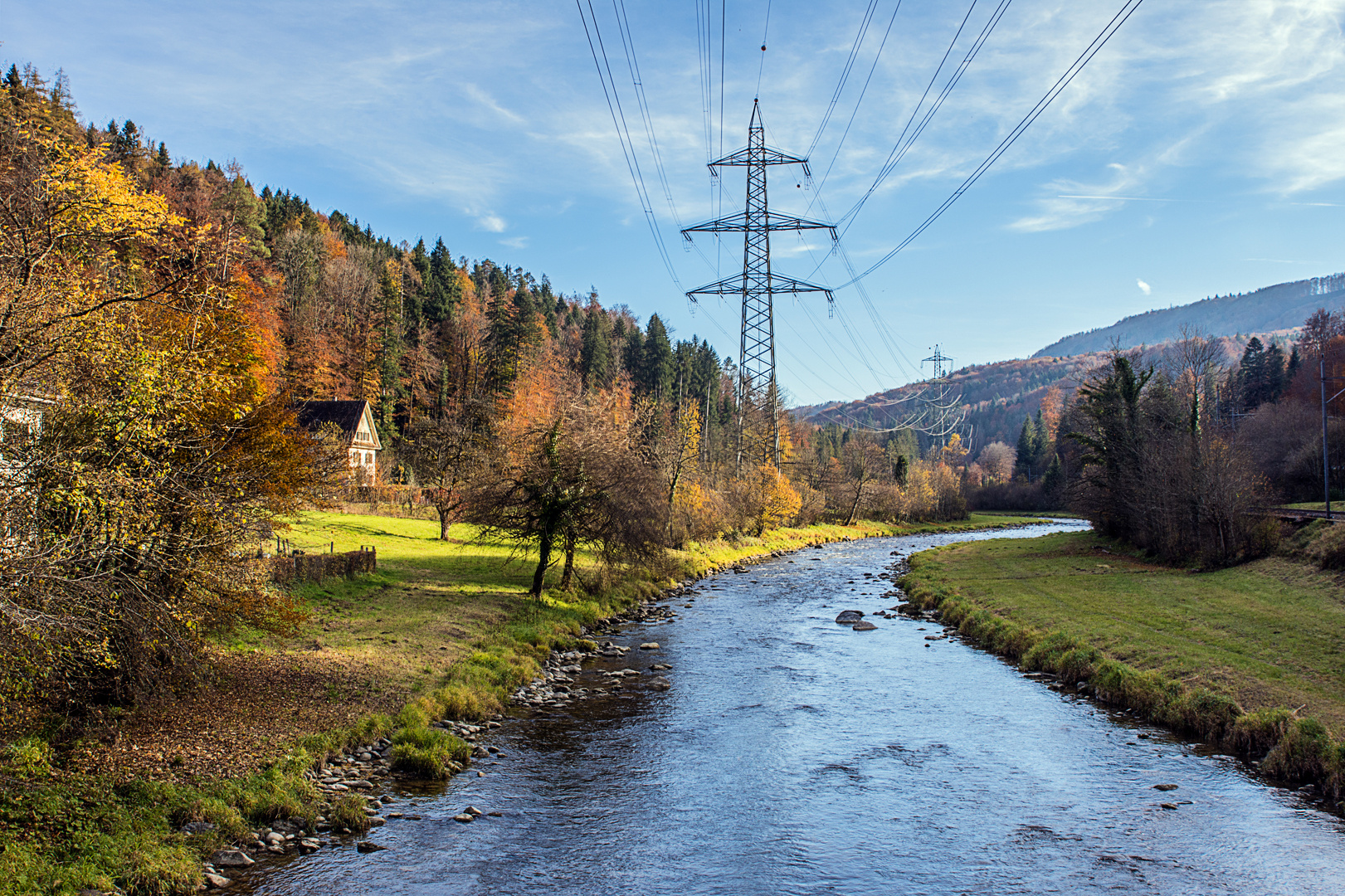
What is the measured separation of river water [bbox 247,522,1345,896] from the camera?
1057 cm

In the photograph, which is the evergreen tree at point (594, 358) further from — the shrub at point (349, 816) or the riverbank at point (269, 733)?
the shrub at point (349, 816)

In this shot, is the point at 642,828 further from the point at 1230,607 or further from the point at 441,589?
the point at 1230,607

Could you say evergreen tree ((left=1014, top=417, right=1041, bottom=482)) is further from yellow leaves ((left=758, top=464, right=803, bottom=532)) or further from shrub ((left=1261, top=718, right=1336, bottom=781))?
shrub ((left=1261, top=718, right=1336, bottom=781))

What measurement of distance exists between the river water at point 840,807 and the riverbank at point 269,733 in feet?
4.30

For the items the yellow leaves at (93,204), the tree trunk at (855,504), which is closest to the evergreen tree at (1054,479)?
the tree trunk at (855,504)

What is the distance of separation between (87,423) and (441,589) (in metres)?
19.4

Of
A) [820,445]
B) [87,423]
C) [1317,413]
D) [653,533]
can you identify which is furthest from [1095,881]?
[820,445]

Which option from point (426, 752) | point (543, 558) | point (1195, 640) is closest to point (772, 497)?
point (543, 558)

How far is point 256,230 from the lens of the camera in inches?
2712

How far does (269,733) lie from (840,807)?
409 inches

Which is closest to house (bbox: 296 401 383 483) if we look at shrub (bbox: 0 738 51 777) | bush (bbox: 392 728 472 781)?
bush (bbox: 392 728 472 781)

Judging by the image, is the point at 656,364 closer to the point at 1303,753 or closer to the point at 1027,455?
the point at 1027,455

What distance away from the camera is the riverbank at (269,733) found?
385 inches

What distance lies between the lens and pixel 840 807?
43.1 feet
